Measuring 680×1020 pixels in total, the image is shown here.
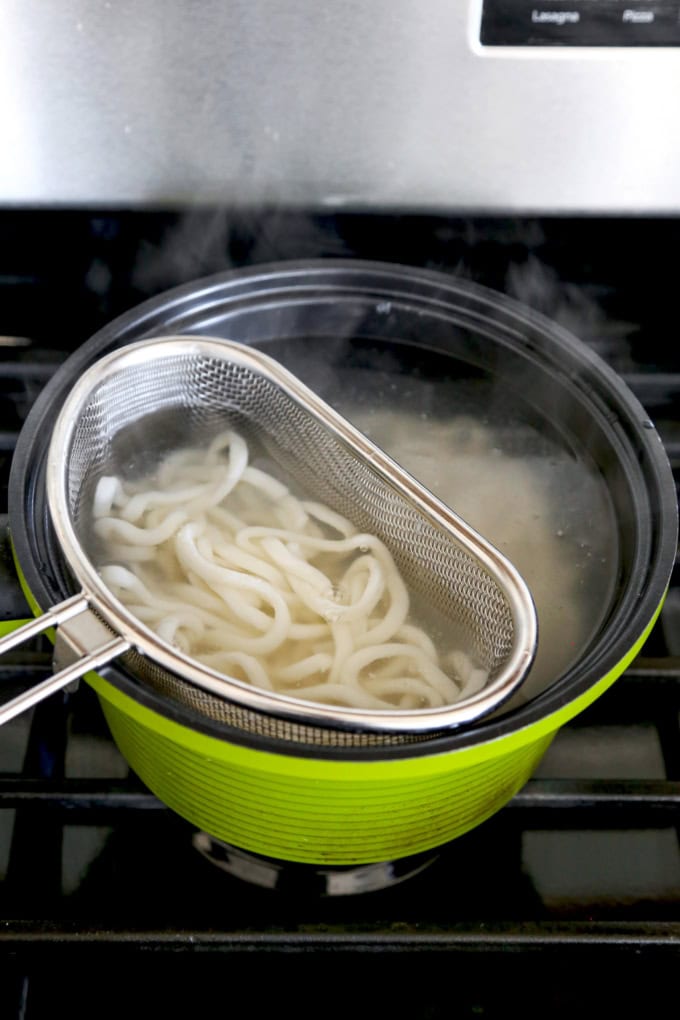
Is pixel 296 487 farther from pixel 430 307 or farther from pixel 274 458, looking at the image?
pixel 430 307

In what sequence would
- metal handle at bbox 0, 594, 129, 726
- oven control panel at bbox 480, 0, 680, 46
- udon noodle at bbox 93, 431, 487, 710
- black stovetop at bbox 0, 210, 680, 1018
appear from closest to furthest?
metal handle at bbox 0, 594, 129, 726
black stovetop at bbox 0, 210, 680, 1018
udon noodle at bbox 93, 431, 487, 710
oven control panel at bbox 480, 0, 680, 46

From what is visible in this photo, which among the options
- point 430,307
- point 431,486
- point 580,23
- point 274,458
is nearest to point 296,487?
point 274,458

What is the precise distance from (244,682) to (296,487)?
1.20 feet

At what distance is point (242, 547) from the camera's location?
1.06 meters

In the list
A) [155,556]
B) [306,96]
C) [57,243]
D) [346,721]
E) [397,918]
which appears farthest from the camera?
[57,243]

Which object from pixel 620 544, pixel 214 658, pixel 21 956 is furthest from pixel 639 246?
pixel 21 956

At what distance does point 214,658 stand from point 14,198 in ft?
2.24

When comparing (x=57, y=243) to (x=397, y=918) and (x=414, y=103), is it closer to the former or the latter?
(x=414, y=103)

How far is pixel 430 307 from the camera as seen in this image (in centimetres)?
124

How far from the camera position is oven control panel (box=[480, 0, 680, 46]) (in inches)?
42.9

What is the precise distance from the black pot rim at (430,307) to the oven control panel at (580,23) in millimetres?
291

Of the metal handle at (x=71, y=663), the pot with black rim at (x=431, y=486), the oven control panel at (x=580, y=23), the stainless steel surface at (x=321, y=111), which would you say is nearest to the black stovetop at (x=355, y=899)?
the pot with black rim at (x=431, y=486)

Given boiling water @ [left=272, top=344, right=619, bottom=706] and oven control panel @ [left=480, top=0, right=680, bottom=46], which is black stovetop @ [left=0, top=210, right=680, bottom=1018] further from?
oven control panel @ [left=480, top=0, right=680, bottom=46]

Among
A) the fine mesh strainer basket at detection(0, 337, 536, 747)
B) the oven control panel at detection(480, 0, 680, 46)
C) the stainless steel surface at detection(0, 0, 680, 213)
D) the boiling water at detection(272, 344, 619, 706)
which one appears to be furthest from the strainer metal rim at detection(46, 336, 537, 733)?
the oven control panel at detection(480, 0, 680, 46)
